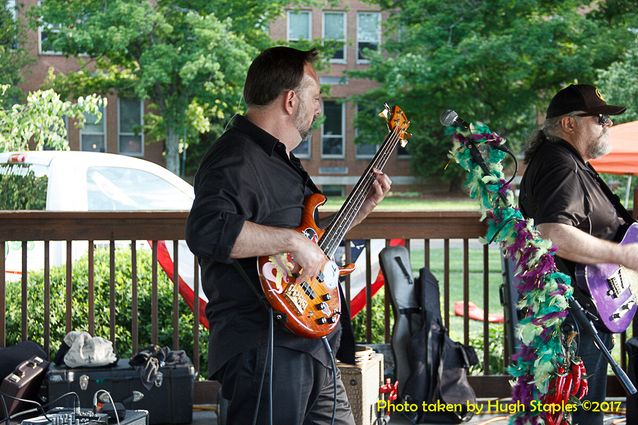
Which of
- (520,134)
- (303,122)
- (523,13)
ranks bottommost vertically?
(520,134)

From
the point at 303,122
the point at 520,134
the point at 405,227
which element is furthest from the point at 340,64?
the point at 303,122

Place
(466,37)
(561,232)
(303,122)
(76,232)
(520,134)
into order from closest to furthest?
(303,122) → (561,232) → (76,232) → (466,37) → (520,134)

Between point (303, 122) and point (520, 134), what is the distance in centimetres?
2698

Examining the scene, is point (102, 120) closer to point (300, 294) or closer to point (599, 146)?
point (599, 146)

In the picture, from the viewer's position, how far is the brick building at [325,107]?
26.0 meters

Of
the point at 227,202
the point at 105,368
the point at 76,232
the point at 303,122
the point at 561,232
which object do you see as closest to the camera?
the point at 227,202

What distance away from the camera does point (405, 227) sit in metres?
4.88

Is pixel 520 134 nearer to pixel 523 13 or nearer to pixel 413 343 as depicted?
pixel 523 13

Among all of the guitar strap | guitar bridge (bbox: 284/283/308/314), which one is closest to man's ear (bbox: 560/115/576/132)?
the guitar strap

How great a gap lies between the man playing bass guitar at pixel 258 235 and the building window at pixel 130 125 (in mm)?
24864

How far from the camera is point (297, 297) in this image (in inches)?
97.2

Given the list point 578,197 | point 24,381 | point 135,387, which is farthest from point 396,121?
point 24,381

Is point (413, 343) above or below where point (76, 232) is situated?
below

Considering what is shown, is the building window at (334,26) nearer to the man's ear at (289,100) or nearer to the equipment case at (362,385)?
the equipment case at (362,385)
